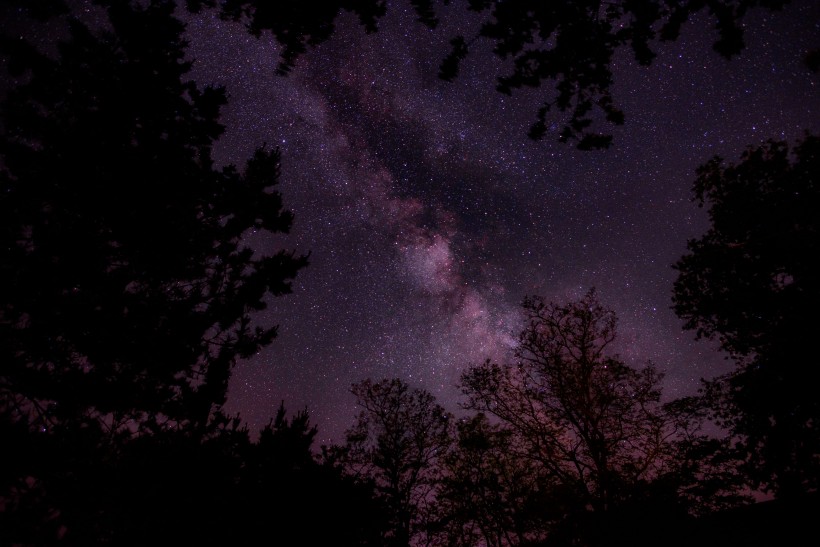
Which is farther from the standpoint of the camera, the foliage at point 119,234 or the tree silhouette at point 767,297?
the tree silhouette at point 767,297

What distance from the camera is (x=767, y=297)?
11961 millimetres

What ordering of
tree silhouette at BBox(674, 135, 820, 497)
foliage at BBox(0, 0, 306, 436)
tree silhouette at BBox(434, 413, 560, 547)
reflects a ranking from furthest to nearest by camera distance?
tree silhouette at BBox(434, 413, 560, 547), tree silhouette at BBox(674, 135, 820, 497), foliage at BBox(0, 0, 306, 436)

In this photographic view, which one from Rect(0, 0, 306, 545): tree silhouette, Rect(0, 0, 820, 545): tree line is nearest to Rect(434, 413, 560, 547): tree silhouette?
Rect(0, 0, 820, 545): tree line

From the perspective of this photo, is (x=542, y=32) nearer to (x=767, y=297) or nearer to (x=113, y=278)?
(x=113, y=278)

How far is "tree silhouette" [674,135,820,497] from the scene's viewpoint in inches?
422

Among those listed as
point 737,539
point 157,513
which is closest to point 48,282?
point 157,513

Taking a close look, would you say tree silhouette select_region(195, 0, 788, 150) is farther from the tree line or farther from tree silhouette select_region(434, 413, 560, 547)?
tree silhouette select_region(434, 413, 560, 547)

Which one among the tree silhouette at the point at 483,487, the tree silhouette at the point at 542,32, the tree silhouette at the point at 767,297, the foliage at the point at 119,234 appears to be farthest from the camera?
the tree silhouette at the point at 483,487

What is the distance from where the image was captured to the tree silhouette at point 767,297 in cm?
1071

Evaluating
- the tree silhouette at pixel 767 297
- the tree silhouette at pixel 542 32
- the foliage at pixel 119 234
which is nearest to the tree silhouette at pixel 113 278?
the foliage at pixel 119 234

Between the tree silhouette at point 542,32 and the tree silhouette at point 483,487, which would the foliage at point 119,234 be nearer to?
the tree silhouette at point 542,32

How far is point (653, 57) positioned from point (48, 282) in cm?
1089

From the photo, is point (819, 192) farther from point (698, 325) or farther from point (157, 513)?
point (157, 513)

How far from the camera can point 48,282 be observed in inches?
283
